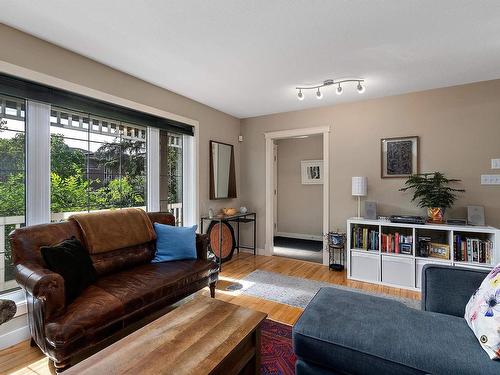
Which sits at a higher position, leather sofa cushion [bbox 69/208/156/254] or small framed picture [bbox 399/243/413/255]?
leather sofa cushion [bbox 69/208/156/254]

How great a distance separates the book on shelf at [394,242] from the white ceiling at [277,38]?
1861 millimetres

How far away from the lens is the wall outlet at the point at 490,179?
9.96ft

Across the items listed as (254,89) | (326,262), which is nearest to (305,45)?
(254,89)

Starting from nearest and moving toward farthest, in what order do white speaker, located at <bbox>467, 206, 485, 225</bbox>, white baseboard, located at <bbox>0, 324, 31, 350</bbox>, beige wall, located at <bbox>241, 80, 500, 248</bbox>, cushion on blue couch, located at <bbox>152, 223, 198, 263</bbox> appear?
white baseboard, located at <bbox>0, 324, 31, 350</bbox> < cushion on blue couch, located at <bbox>152, 223, 198, 263</bbox> < white speaker, located at <bbox>467, 206, 485, 225</bbox> < beige wall, located at <bbox>241, 80, 500, 248</bbox>

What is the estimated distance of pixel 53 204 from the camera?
2420mm

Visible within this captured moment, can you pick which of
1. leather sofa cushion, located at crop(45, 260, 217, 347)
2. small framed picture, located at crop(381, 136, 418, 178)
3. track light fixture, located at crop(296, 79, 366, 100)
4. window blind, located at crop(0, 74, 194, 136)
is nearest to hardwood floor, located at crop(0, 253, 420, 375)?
leather sofa cushion, located at crop(45, 260, 217, 347)

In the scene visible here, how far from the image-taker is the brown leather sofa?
1.58m

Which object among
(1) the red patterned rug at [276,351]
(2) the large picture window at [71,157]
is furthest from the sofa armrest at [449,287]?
(2) the large picture window at [71,157]

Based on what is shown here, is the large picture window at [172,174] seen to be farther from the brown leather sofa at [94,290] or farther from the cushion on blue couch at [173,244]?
the brown leather sofa at [94,290]

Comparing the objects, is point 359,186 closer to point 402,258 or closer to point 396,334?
point 402,258

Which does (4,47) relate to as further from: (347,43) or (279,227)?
(279,227)

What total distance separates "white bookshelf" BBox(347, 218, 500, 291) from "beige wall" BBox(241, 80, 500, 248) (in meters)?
0.29

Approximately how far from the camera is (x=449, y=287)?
167 cm

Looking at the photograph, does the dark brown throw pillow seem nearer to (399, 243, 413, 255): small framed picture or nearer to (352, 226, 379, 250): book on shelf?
(352, 226, 379, 250): book on shelf
